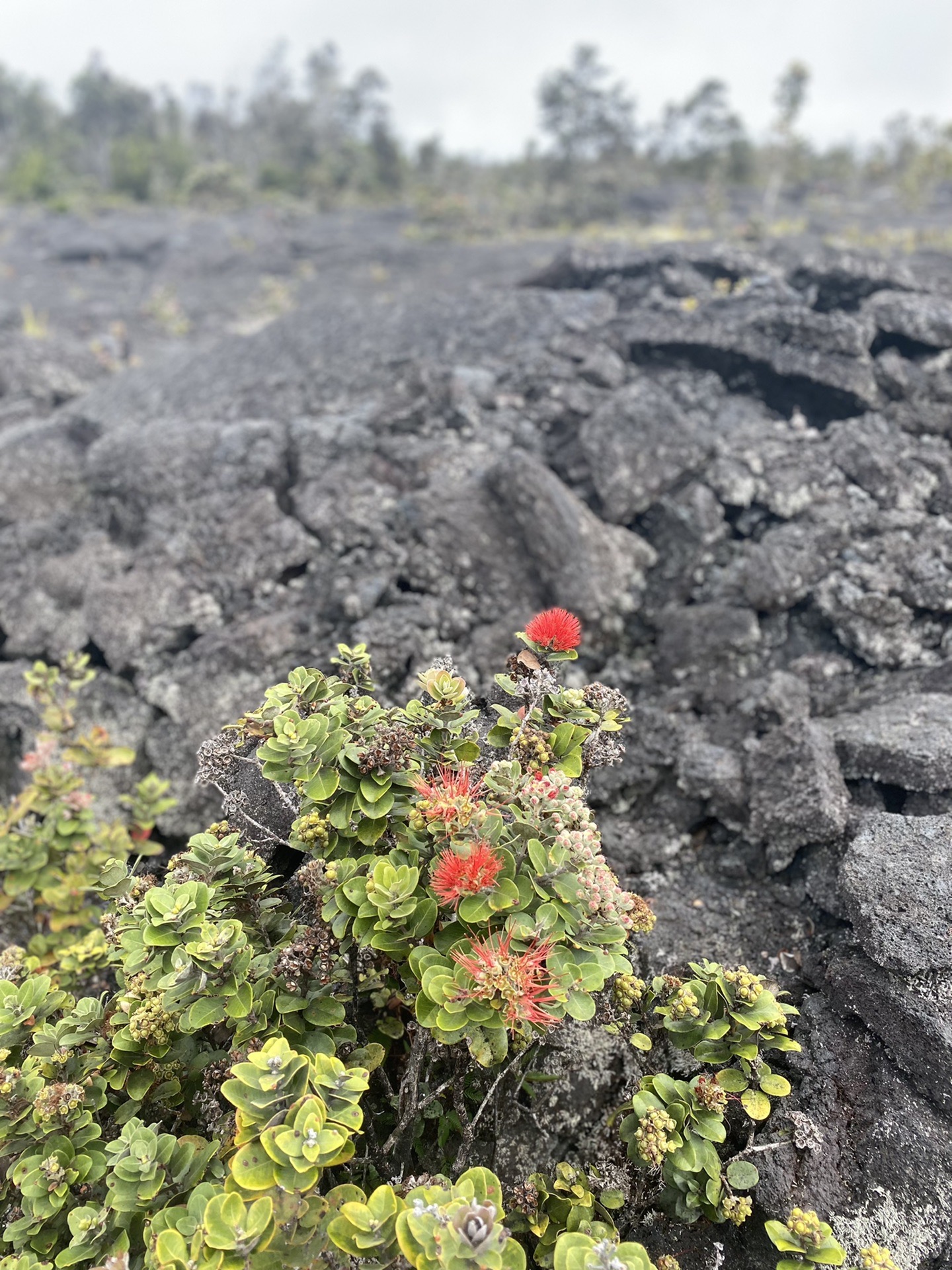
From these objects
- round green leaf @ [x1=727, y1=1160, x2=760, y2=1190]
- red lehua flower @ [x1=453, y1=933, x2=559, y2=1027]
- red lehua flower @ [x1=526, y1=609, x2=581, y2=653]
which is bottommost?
round green leaf @ [x1=727, y1=1160, x2=760, y2=1190]

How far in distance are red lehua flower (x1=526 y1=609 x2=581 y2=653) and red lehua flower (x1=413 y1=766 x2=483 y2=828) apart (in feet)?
1.83

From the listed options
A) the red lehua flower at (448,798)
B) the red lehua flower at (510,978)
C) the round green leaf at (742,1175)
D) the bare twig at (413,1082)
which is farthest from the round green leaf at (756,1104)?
the red lehua flower at (448,798)

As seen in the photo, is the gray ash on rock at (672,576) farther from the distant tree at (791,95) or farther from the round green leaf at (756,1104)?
the distant tree at (791,95)

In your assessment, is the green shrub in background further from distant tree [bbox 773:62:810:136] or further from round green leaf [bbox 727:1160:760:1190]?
distant tree [bbox 773:62:810:136]

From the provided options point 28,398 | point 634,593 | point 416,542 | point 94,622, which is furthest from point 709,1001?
point 28,398

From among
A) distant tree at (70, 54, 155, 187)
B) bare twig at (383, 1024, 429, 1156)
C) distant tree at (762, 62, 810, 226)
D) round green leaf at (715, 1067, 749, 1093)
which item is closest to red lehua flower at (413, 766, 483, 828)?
bare twig at (383, 1024, 429, 1156)

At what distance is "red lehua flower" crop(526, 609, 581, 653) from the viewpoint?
2566 millimetres

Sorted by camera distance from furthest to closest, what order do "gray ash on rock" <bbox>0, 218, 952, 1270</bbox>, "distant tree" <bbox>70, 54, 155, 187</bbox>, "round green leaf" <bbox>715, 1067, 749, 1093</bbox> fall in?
1. "distant tree" <bbox>70, 54, 155, 187</bbox>
2. "gray ash on rock" <bbox>0, 218, 952, 1270</bbox>
3. "round green leaf" <bbox>715, 1067, 749, 1093</bbox>

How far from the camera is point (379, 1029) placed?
2602 millimetres

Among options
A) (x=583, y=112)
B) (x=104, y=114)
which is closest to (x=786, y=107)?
(x=583, y=112)

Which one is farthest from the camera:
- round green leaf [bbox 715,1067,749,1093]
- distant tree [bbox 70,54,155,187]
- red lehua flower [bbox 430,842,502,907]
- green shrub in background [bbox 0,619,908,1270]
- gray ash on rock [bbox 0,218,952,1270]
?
distant tree [bbox 70,54,155,187]

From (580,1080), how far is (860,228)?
20.0 metres

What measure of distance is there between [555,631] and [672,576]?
114 inches

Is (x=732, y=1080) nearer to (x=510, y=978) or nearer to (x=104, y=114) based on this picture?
(x=510, y=978)
